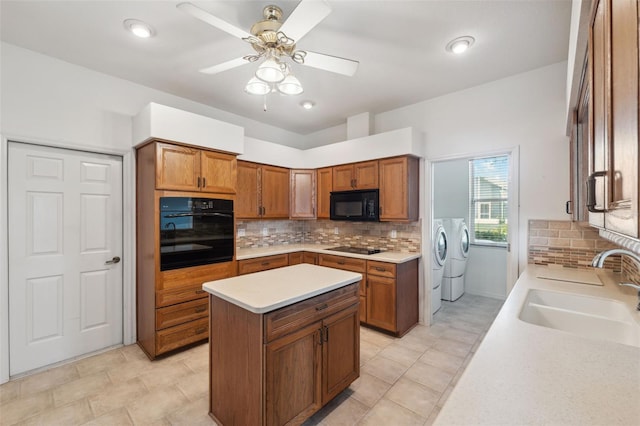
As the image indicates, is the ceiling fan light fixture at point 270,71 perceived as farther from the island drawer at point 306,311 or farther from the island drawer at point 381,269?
the island drawer at point 381,269

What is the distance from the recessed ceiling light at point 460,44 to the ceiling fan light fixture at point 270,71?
4.78 ft

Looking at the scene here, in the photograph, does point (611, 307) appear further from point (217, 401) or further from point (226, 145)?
point (226, 145)

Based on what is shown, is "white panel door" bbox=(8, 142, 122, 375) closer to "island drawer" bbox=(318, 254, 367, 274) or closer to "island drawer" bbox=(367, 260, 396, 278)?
"island drawer" bbox=(318, 254, 367, 274)

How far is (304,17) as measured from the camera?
1.54 m

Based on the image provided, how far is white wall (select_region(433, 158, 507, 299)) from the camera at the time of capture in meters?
4.57

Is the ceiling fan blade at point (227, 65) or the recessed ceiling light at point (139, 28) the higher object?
the recessed ceiling light at point (139, 28)

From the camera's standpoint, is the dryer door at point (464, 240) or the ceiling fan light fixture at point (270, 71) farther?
the dryer door at point (464, 240)

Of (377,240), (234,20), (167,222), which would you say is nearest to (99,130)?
(167,222)

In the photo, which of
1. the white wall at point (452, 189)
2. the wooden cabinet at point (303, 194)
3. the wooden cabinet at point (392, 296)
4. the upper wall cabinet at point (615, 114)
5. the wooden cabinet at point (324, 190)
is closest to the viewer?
the upper wall cabinet at point (615, 114)

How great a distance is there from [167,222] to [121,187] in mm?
782

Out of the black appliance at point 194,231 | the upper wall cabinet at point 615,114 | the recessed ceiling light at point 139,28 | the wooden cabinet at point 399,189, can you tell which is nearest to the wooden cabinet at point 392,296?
the wooden cabinet at point 399,189

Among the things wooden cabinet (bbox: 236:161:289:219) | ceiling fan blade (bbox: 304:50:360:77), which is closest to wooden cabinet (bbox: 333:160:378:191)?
wooden cabinet (bbox: 236:161:289:219)

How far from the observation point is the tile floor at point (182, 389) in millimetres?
1938

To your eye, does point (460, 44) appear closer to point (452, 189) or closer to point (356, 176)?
point (356, 176)
